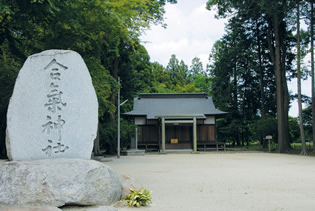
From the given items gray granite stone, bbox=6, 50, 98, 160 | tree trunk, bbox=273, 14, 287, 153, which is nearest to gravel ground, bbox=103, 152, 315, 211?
gray granite stone, bbox=6, 50, 98, 160

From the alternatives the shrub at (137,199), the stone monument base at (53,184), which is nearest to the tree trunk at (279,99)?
the shrub at (137,199)

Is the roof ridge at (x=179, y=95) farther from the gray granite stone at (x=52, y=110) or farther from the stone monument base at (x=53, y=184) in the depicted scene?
the stone monument base at (x=53, y=184)

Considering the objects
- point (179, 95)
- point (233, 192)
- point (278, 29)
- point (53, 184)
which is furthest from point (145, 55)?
point (53, 184)

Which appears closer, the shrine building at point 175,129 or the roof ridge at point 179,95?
the shrine building at point 175,129

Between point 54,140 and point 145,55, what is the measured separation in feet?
91.6

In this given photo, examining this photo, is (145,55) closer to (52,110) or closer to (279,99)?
(279,99)

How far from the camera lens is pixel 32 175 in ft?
15.2

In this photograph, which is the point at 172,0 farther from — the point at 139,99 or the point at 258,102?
the point at 258,102

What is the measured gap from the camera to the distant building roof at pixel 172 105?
86.5ft

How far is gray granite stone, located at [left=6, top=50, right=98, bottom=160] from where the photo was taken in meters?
5.53

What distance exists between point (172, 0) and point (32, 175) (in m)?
20.1

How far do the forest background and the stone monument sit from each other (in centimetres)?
317

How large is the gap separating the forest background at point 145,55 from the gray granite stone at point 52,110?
3.02 meters

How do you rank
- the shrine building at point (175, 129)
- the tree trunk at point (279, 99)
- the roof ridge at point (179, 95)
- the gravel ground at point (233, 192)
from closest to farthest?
the gravel ground at point (233, 192) < the tree trunk at point (279, 99) < the shrine building at point (175, 129) < the roof ridge at point (179, 95)
